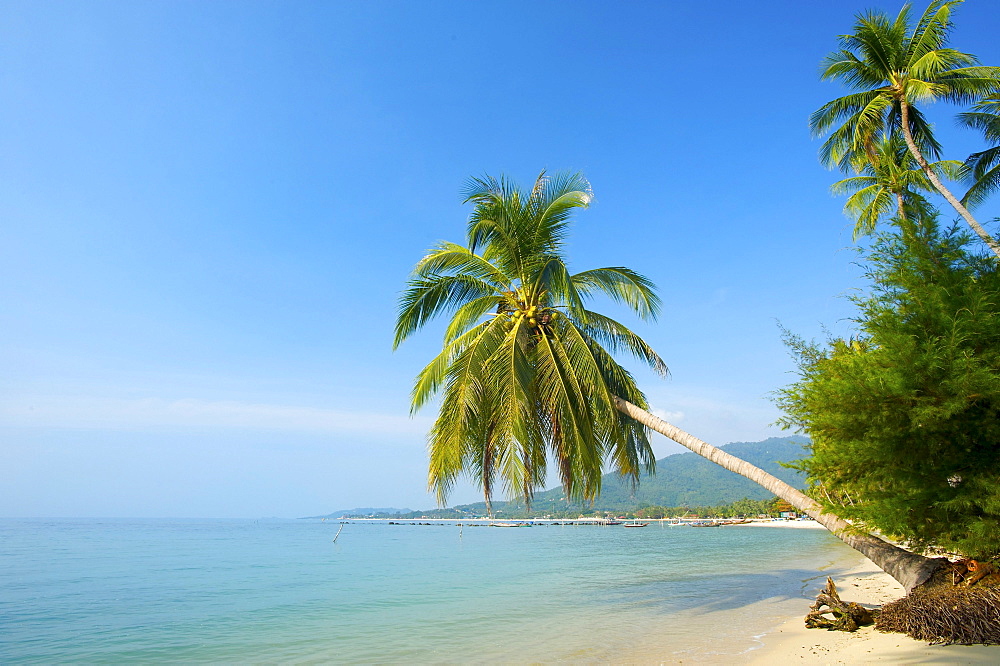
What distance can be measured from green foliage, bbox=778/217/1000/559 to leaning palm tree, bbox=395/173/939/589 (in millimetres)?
2133

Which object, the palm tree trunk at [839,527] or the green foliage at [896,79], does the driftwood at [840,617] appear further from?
the green foliage at [896,79]

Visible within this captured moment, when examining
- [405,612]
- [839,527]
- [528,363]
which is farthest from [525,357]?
[405,612]

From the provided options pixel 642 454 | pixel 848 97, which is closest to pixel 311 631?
pixel 642 454

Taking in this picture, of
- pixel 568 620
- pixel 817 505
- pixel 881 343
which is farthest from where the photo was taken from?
pixel 568 620

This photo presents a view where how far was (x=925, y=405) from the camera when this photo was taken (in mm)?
6105

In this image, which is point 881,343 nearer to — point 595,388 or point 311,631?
point 595,388

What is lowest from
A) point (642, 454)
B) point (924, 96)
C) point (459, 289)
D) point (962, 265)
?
point (642, 454)

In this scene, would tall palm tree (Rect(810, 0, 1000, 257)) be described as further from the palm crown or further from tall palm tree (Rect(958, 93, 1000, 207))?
the palm crown

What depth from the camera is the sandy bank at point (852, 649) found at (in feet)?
20.5

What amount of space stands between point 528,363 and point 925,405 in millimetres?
5605

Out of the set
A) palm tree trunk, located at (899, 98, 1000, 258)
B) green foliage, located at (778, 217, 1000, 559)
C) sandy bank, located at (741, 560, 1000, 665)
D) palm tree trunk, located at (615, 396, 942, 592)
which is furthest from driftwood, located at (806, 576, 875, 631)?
palm tree trunk, located at (899, 98, 1000, 258)

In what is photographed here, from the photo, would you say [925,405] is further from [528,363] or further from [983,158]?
[983,158]

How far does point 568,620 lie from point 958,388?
929 cm

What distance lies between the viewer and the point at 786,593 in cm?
1554
